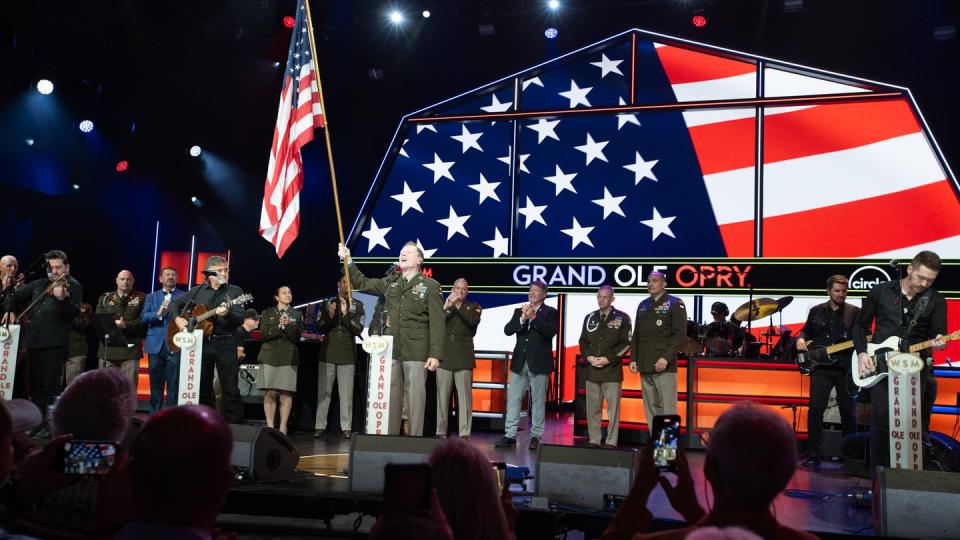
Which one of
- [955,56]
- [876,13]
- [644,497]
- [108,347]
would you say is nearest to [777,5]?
[876,13]

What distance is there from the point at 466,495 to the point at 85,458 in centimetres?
97

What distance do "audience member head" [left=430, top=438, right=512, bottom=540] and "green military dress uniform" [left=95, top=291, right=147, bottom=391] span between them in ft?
27.5

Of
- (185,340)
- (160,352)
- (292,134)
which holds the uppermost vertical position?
(292,134)

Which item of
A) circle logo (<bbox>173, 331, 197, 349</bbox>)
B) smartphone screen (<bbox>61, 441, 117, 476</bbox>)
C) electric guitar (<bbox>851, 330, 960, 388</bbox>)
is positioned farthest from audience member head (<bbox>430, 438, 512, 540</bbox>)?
circle logo (<bbox>173, 331, 197, 349</bbox>)

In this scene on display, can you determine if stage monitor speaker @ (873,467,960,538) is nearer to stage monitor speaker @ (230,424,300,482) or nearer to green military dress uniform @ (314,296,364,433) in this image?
stage monitor speaker @ (230,424,300,482)

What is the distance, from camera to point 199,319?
819 cm

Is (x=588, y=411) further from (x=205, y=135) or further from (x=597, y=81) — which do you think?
(x=205, y=135)

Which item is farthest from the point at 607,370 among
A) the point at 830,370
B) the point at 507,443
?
the point at 830,370

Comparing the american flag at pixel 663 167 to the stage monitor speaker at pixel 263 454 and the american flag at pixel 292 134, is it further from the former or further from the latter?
the stage monitor speaker at pixel 263 454

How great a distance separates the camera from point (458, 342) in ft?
28.8

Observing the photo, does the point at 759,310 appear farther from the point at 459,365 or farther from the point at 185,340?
the point at 185,340

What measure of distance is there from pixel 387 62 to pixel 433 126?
1.42 meters

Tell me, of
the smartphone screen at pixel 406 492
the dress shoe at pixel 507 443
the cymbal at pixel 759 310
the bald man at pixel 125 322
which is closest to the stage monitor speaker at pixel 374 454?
the smartphone screen at pixel 406 492

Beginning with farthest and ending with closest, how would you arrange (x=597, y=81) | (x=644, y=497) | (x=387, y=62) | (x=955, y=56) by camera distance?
(x=387, y=62)
(x=597, y=81)
(x=955, y=56)
(x=644, y=497)
